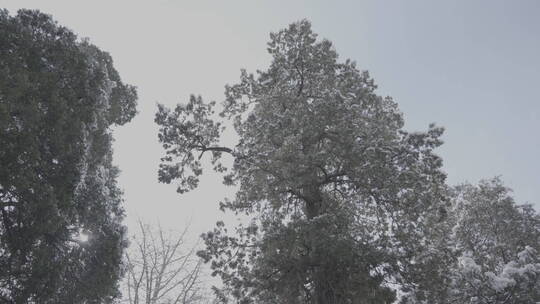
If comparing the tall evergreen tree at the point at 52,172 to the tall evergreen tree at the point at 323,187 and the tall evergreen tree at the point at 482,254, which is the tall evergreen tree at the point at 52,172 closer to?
the tall evergreen tree at the point at 323,187

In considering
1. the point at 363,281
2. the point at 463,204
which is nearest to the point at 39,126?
the point at 363,281

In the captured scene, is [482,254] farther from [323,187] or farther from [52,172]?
[52,172]

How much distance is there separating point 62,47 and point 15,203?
3.63 meters

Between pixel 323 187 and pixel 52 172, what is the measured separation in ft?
24.0

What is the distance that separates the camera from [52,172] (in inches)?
309

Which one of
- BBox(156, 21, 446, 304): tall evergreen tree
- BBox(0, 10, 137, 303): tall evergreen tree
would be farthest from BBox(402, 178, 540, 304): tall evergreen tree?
BBox(0, 10, 137, 303): tall evergreen tree

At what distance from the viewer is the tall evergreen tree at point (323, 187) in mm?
8195

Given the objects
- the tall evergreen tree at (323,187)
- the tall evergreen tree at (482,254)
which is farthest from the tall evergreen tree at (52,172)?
the tall evergreen tree at (482,254)

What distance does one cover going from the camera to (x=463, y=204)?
1575 centimetres

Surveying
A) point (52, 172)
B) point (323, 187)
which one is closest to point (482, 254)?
point (323, 187)

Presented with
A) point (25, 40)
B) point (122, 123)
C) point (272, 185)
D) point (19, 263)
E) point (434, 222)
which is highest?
point (122, 123)

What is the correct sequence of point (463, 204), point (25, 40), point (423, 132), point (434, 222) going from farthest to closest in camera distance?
point (463, 204), point (434, 222), point (423, 132), point (25, 40)

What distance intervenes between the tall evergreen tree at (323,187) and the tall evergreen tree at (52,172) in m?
2.13

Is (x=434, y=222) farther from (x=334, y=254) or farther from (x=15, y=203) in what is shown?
(x=15, y=203)
